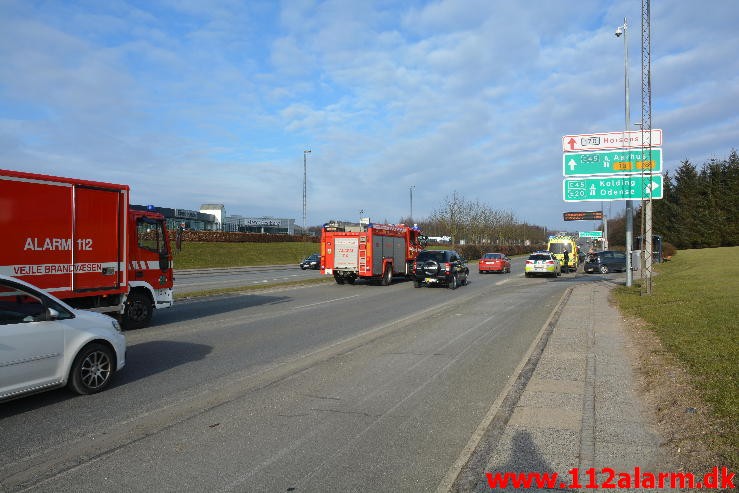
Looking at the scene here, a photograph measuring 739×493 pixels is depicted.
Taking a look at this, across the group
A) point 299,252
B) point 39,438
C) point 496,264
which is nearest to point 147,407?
point 39,438

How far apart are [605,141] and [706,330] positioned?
14.7 metres

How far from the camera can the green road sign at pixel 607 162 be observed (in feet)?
71.8

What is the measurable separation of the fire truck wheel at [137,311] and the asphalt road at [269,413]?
0.82 m

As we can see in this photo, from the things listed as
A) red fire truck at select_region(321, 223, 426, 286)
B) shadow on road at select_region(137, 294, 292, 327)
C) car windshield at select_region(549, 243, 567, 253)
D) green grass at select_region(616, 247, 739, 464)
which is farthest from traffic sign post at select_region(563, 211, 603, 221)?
shadow on road at select_region(137, 294, 292, 327)

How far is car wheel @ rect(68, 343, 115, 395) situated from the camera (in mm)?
6359

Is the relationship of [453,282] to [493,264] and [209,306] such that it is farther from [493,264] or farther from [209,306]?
[493,264]

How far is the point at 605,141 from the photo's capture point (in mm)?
22703

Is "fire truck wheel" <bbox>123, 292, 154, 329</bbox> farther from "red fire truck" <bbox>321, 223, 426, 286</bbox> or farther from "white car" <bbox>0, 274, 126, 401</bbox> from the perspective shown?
"red fire truck" <bbox>321, 223, 426, 286</bbox>

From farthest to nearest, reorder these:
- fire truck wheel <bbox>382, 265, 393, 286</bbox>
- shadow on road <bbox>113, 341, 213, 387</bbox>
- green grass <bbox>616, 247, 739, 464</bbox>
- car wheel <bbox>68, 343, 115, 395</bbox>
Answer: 1. fire truck wheel <bbox>382, 265, 393, 286</bbox>
2. shadow on road <bbox>113, 341, 213, 387</bbox>
3. car wheel <bbox>68, 343, 115, 395</bbox>
4. green grass <bbox>616, 247, 739, 464</bbox>

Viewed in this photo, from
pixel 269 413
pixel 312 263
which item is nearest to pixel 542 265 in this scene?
pixel 312 263

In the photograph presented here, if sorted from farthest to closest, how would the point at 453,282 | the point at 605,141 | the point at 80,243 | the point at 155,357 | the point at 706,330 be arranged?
the point at 453,282 < the point at 605,141 < the point at 80,243 < the point at 706,330 < the point at 155,357

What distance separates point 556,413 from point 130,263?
31.4 ft

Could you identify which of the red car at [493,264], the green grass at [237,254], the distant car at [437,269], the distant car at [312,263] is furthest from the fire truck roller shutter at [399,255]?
the green grass at [237,254]

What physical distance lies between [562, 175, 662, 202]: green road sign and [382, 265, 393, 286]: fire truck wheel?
8.83m
